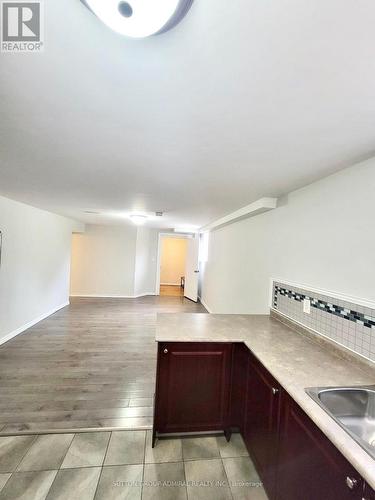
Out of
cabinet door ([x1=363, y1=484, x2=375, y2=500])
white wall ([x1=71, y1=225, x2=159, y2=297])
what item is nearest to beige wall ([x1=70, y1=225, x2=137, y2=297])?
white wall ([x1=71, y1=225, x2=159, y2=297])

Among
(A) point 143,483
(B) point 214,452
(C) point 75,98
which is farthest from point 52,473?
(C) point 75,98

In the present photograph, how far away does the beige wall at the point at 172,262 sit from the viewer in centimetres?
964

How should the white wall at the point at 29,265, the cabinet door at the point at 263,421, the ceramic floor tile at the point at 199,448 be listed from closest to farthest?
the cabinet door at the point at 263,421, the ceramic floor tile at the point at 199,448, the white wall at the point at 29,265

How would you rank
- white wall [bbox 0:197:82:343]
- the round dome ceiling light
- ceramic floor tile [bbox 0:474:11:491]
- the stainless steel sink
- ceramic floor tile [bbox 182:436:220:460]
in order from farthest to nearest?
white wall [bbox 0:197:82:343] < ceramic floor tile [bbox 182:436:220:460] < ceramic floor tile [bbox 0:474:11:491] < the stainless steel sink < the round dome ceiling light

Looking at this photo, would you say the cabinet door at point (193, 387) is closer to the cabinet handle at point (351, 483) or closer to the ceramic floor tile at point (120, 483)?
the ceramic floor tile at point (120, 483)

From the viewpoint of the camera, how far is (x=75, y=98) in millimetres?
1060

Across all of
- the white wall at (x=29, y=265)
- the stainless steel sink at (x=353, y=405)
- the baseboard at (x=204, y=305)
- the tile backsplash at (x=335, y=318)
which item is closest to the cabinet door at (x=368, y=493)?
the stainless steel sink at (x=353, y=405)

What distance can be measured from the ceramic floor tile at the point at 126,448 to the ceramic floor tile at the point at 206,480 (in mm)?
366

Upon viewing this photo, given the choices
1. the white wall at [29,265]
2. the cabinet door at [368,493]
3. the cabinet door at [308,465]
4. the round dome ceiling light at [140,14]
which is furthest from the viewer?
the white wall at [29,265]

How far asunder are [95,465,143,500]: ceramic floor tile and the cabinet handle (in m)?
1.23

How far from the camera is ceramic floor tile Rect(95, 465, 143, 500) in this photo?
1.43 meters

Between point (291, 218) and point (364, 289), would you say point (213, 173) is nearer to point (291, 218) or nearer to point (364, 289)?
point (291, 218)

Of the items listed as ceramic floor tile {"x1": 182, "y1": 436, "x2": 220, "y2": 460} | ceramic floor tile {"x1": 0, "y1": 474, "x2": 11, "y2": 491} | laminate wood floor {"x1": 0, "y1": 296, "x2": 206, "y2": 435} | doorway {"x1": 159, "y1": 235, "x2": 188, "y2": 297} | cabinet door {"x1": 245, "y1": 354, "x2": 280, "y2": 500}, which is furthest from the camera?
doorway {"x1": 159, "y1": 235, "x2": 188, "y2": 297}
